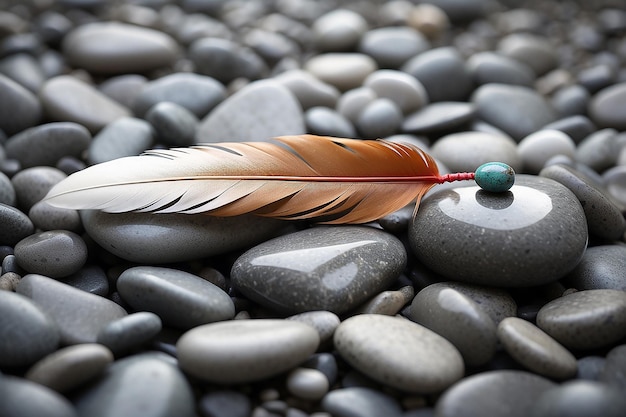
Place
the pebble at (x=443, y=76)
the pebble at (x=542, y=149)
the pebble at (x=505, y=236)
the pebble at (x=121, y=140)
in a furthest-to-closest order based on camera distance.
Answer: the pebble at (x=443, y=76)
the pebble at (x=542, y=149)
the pebble at (x=121, y=140)
the pebble at (x=505, y=236)

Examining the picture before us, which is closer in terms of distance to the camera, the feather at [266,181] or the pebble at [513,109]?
the feather at [266,181]

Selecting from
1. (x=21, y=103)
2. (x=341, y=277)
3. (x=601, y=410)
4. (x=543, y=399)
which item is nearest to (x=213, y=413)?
(x=341, y=277)

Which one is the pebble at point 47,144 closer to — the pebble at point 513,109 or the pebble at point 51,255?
the pebble at point 51,255

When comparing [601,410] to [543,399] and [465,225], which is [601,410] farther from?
[465,225]

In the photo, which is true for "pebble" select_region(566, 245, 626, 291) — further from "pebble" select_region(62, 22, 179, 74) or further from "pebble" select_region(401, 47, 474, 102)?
"pebble" select_region(62, 22, 179, 74)

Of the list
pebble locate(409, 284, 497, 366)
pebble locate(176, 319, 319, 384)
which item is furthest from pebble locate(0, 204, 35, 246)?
pebble locate(409, 284, 497, 366)

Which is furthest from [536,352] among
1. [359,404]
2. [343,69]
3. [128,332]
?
[343,69]

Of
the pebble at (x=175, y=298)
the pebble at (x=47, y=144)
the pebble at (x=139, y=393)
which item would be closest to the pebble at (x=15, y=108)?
the pebble at (x=47, y=144)
